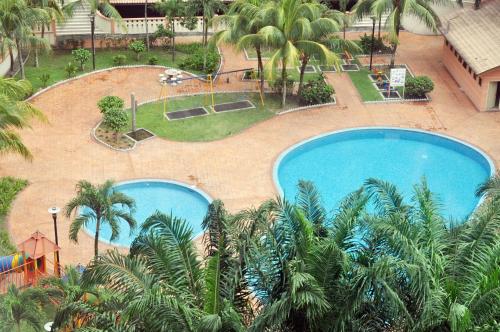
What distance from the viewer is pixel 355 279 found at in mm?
16188

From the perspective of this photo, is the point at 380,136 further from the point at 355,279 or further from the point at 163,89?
the point at 355,279

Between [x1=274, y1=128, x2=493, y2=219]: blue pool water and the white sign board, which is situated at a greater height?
the white sign board

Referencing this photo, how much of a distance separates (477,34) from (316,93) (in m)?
8.01

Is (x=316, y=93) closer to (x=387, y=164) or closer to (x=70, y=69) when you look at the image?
(x=387, y=164)

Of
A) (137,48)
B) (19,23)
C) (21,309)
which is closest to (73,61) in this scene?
(137,48)

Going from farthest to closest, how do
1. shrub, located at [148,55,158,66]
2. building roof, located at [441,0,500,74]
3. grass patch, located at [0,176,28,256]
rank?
shrub, located at [148,55,158,66] → building roof, located at [441,0,500,74] → grass patch, located at [0,176,28,256]

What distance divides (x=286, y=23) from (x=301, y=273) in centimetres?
2059

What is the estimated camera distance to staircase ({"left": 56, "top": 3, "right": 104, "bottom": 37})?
143ft

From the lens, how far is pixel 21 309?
19.1m

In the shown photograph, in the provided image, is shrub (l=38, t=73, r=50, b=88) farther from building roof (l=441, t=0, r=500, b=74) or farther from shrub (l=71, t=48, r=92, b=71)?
building roof (l=441, t=0, r=500, b=74)

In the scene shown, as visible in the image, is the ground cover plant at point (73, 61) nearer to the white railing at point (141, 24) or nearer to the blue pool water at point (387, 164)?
the white railing at point (141, 24)

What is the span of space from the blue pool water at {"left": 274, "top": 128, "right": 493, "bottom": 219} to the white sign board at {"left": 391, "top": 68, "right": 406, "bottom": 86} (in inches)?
121

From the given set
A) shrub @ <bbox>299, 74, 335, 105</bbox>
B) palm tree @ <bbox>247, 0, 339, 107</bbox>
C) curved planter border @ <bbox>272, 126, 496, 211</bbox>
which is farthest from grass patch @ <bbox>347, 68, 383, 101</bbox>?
palm tree @ <bbox>247, 0, 339, 107</bbox>

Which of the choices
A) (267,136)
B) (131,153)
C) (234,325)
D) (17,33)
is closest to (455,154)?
(267,136)
